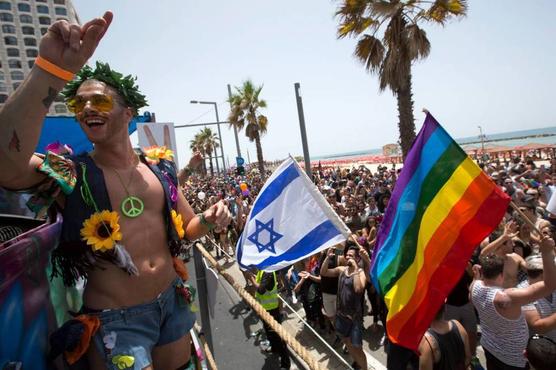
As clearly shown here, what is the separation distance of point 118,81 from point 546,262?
3.62 metres

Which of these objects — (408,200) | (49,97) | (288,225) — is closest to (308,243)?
(288,225)

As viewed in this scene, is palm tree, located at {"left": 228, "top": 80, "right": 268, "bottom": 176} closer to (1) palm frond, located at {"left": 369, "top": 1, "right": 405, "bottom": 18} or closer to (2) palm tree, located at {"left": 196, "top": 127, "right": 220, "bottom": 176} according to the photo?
(1) palm frond, located at {"left": 369, "top": 1, "right": 405, "bottom": 18}

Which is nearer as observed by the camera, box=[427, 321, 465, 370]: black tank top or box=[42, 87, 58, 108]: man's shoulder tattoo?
box=[42, 87, 58, 108]: man's shoulder tattoo

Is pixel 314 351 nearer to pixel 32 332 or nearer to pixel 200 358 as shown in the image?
pixel 200 358

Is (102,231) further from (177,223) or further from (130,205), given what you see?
(177,223)

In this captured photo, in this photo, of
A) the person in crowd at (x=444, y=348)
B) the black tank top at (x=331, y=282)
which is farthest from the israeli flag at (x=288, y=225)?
the black tank top at (x=331, y=282)

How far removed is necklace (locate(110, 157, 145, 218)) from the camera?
1.81 metres

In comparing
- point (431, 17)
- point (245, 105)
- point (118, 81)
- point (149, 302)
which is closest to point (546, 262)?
point (149, 302)

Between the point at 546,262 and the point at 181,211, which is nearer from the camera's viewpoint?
the point at 181,211

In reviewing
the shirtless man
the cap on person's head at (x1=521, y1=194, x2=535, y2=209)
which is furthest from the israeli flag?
the cap on person's head at (x1=521, y1=194, x2=535, y2=209)

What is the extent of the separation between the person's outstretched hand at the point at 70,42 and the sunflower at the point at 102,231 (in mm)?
725

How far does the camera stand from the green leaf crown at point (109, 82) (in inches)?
75.1

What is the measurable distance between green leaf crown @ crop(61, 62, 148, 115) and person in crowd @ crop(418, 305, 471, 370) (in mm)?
3032

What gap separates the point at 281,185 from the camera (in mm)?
3938
